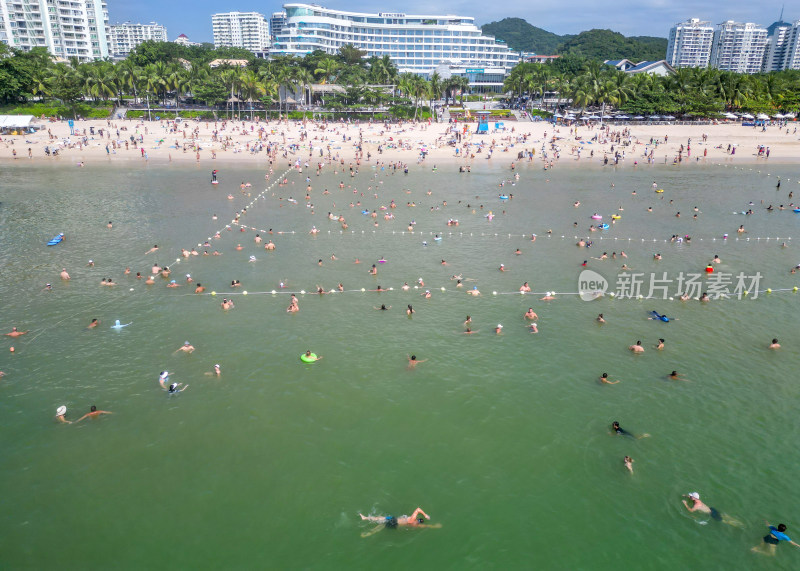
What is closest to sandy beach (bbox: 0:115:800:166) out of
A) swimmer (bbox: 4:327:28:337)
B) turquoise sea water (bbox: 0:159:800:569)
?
turquoise sea water (bbox: 0:159:800:569)

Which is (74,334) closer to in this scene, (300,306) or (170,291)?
(170,291)

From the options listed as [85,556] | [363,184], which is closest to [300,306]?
[85,556]

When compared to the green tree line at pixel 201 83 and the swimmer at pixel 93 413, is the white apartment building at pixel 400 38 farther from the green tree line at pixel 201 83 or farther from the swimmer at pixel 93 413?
the swimmer at pixel 93 413

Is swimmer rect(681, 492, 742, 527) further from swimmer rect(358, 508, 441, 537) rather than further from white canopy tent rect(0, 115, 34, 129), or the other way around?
white canopy tent rect(0, 115, 34, 129)

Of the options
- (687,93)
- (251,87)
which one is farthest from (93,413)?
(687,93)

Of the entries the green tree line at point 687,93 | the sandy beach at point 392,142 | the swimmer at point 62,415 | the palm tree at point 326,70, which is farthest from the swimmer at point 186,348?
the palm tree at point 326,70

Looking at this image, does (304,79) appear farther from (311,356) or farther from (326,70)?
(311,356)
